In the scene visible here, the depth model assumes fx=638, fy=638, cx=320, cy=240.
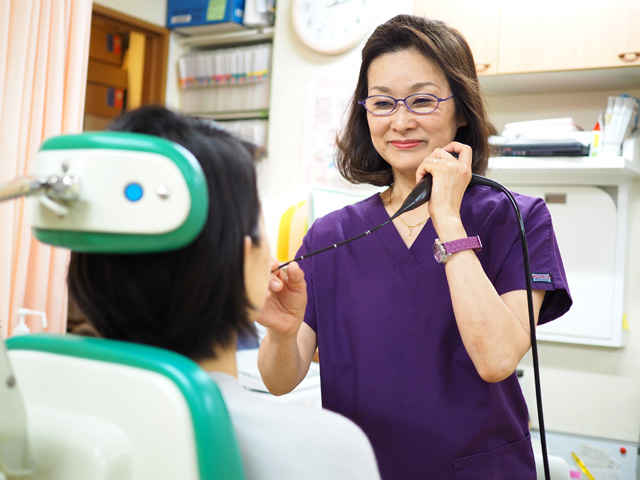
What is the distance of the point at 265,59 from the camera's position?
3.34m

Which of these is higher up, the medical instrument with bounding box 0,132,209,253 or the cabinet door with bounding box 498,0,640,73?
the cabinet door with bounding box 498,0,640,73

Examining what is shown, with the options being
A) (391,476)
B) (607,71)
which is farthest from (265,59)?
(391,476)

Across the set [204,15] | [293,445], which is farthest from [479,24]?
[293,445]

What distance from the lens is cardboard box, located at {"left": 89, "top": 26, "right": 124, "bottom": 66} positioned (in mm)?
3729

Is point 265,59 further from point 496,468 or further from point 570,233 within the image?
point 496,468

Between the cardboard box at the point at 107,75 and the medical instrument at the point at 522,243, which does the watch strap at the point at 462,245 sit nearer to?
the medical instrument at the point at 522,243

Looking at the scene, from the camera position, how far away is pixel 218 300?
2.16 ft

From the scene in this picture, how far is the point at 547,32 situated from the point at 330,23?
109 centimetres

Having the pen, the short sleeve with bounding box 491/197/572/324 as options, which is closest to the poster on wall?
the pen

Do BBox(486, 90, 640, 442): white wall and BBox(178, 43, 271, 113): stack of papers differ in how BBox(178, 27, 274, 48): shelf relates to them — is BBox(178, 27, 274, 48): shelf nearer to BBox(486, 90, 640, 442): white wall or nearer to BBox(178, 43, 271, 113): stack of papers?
BBox(178, 43, 271, 113): stack of papers

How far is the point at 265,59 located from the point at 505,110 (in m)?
1.29

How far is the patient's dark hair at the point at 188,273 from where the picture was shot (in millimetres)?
634

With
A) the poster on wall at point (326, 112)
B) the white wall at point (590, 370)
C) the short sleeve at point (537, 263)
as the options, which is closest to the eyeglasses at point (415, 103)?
the short sleeve at point (537, 263)

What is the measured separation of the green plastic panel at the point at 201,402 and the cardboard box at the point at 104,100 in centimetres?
346
